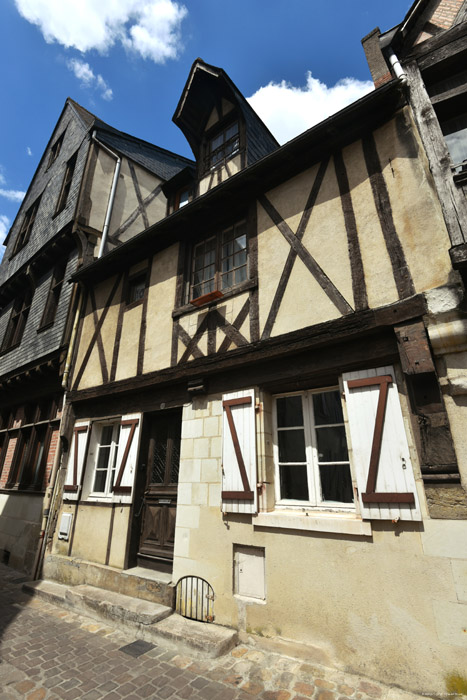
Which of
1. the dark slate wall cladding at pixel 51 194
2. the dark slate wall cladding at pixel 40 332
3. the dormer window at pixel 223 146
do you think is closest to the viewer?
the dormer window at pixel 223 146

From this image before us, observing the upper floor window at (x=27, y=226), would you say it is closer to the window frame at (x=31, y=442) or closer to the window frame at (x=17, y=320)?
the window frame at (x=17, y=320)

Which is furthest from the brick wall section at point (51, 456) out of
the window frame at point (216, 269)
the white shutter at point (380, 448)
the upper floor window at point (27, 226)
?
the upper floor window at point (27, 226)

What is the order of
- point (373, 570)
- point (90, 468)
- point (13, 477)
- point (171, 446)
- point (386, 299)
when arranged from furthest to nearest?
point (13, 477)
point (90, 468)
point (171, 446)
point (386, 299)
point (373, 570)

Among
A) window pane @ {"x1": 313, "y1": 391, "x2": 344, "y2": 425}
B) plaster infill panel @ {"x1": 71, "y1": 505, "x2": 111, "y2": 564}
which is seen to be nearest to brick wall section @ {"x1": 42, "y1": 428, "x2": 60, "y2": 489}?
plaster infill panel @ {"x1": 71, "y1": 505, "x2": 111, "y2": 564}

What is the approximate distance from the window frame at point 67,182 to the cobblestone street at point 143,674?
8852 millimetres

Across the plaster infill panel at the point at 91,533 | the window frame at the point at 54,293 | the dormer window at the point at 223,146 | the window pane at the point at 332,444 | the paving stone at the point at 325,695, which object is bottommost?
the paving stone at the point at 325,695

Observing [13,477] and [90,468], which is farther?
[13,477]

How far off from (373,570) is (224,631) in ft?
5.43

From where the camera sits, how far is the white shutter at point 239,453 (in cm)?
366

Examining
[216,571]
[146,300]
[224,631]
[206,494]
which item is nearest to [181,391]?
[206,494]

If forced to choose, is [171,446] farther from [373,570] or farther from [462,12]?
[462,12]

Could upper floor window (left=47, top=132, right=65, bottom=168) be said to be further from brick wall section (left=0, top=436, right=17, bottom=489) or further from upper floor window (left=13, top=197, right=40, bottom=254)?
brick wall section (left=0, top=436, right=17, bottom=489)

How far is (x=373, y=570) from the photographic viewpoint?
9.18 feet

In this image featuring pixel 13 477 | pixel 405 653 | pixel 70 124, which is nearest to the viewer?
pixel 405 653
